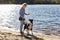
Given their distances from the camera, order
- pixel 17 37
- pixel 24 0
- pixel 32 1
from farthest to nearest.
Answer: pixel 32 1
pixel 24 0
pixel 17 37

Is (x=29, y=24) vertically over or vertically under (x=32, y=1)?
under

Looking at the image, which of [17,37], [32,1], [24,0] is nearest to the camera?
[17,37]

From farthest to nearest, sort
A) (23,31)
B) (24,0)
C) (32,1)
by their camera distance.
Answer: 1. (32,1)
2. (24,0)
3. (23,31)

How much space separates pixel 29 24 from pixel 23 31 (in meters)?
1.08

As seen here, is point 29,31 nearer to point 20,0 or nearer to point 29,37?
point 29,37

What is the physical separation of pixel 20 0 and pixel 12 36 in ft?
505

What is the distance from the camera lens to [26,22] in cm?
1540

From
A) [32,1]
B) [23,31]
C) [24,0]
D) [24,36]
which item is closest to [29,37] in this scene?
[24,36]

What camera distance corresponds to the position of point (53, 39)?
50.5 ft

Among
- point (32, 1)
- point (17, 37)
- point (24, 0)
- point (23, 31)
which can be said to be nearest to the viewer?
point (17, 37)

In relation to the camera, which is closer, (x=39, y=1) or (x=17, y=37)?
(x=17, y=37)

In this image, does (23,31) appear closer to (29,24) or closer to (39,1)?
(29,24)

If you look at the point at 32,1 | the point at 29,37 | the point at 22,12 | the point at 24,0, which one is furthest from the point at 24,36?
the point at 32,1

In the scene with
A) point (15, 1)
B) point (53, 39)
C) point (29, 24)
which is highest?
point (15, 1)
